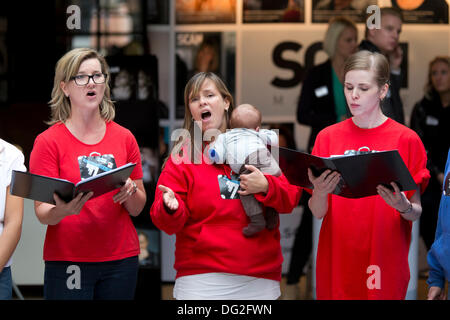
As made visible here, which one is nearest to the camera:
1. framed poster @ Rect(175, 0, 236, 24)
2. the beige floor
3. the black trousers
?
the beige floor

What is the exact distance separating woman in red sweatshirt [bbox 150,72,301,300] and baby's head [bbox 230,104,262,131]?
3.2 inches

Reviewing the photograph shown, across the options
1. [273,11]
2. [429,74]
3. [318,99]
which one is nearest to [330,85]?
[318,99]

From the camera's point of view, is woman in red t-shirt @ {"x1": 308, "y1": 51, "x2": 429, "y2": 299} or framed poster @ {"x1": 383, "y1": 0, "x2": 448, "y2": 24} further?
framed poster @ {"x1": 383, "y1": 0, "x2": 448, "y2": 24}

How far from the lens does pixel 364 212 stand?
290cm

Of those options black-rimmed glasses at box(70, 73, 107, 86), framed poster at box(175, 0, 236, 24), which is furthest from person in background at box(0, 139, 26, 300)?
framed poster at box(175, 0, 236, 24)

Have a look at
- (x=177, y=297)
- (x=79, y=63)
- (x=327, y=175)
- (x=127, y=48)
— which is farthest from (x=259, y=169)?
(x=127, y=48)

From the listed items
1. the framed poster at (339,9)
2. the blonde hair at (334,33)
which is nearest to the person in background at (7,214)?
the blonde hair at (334,33)

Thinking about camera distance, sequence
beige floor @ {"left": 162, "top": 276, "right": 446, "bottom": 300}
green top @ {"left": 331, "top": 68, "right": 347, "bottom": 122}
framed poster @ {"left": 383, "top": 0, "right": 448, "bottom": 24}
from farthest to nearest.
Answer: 1. framed poster @ {"left": 383, "top": 0, "right": 448, "bottom": 24}
2. beige floor @ {"left": 162, "top": 276, "right": 446, "bottom": 300}
3. green top @ {"left": 331, "top": 68, "right": 347, "bottom": 122}

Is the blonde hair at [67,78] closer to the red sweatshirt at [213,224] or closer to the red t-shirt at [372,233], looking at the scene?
the red sweatshirt at [213,224]

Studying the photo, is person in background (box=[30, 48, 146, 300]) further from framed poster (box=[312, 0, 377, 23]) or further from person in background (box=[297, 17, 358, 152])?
framed poster (box=[312, 0, 377, 23])

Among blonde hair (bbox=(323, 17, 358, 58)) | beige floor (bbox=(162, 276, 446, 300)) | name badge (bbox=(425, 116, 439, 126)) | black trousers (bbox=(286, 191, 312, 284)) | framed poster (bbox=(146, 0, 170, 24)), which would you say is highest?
framed poster (bbox=(146, 0, 170, 24))

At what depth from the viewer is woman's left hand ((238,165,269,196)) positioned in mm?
2750

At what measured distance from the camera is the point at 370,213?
2900 millimetres

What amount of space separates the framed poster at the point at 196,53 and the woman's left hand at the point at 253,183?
9.86 ft
